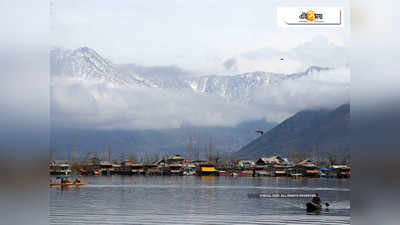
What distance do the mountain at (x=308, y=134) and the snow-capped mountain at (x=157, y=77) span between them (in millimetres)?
753

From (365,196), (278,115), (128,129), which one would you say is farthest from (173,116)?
(365,196)

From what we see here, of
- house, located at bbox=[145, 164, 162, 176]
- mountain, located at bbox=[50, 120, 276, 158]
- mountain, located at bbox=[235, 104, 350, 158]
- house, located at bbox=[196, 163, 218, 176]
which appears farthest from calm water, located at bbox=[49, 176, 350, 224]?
house, located at bbox=[145, 164, 162, 176]

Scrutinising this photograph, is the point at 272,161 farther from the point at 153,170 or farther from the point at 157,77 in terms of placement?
the point at 153,170

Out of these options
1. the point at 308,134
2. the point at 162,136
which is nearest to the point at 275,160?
the point at 308,134

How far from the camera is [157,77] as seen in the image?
9.38 meters

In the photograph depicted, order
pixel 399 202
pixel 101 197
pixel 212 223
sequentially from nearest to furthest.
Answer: pixel 399 202, pixel 212 223, pixel 101 197

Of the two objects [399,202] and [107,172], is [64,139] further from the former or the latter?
[107,172]

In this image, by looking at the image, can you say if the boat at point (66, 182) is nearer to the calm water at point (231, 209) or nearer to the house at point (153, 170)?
the house at point (153, 170)

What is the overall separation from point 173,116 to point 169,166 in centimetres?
1064

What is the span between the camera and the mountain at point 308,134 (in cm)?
857

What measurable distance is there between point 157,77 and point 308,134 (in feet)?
9.36

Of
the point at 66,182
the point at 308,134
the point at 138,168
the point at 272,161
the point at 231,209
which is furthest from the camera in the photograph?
the point at 138,168

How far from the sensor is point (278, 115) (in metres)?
9.21

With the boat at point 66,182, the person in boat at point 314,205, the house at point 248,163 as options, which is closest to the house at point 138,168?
→ the boat at point 66,182
